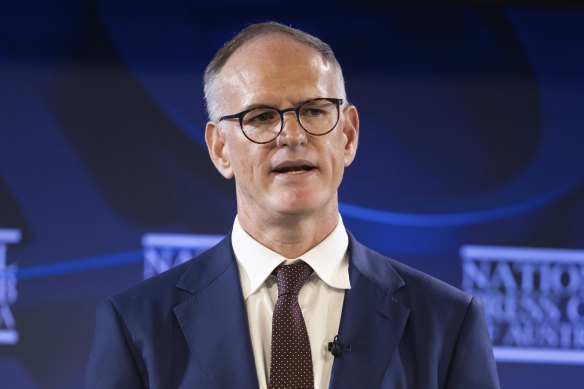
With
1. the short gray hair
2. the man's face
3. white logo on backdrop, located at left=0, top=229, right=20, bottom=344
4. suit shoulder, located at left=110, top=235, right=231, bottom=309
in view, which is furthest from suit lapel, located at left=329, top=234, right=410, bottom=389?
white logo on backdrop, located at left=0, top=229, right=20, bottom=344

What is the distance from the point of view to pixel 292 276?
2.08 metres

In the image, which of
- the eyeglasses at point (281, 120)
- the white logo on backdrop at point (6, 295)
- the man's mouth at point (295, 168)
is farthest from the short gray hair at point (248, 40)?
the white logo on backdrop at point (6, 295)

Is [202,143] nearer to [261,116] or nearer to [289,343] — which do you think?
[261,116]

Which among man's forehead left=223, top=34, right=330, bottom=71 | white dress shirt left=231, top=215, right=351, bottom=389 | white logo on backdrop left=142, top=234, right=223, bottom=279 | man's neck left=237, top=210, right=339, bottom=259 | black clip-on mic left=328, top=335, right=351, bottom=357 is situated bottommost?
black clip-on mic left=328, top=335, right=351, bottom=357

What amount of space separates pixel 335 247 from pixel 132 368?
1.60 ft

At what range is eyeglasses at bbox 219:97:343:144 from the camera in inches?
79.3

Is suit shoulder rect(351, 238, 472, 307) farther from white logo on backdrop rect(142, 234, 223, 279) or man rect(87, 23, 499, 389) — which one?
white logo on backdrop rect(142, 234, 223, 279)

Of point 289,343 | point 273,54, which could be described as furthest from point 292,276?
point 273,54

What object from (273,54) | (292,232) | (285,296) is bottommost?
(285,296)

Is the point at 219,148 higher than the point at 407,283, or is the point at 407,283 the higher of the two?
the point at 219,148

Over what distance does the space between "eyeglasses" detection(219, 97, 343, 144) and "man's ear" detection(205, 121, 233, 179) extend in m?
0.13

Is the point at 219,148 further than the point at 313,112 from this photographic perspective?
Yes

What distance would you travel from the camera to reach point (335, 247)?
7.00 ft

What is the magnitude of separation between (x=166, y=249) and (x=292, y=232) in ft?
5.83
